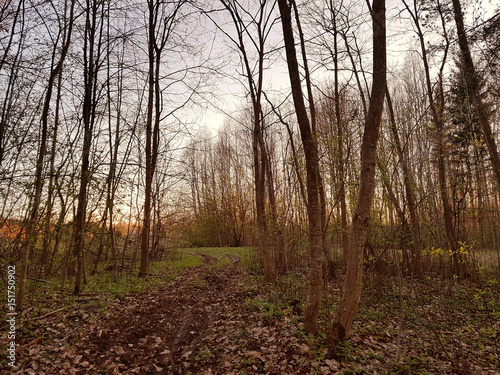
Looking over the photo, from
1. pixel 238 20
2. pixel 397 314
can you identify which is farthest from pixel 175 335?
pixel 238 20

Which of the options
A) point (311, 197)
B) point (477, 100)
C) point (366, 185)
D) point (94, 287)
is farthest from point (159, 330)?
point (477, 100)

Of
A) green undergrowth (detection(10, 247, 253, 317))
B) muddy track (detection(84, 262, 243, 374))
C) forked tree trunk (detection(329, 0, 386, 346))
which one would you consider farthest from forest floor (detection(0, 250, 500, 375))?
forked tree trunk (detection(329, 0, 386, 346))

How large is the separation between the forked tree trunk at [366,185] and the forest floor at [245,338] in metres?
0.53

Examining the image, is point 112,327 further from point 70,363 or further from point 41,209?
point 41,209

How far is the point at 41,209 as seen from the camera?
5.91 metres

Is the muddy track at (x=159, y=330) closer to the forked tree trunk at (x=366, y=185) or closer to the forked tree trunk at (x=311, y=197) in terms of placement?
the forked tree trunk at (x=311, y=197)

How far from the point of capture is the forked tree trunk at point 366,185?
4.04 m

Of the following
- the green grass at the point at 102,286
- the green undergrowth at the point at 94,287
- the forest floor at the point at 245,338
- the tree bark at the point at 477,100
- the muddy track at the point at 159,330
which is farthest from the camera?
the tree bark at the point at 477,100

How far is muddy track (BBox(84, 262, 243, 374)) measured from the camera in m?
4.23

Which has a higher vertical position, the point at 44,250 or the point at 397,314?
the point at 44,250

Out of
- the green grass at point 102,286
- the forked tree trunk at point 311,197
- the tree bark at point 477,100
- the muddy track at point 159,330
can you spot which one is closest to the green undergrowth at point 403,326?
the forked tree trunk at point 311,197

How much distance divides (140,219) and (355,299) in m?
8.32

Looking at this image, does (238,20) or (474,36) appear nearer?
(474,36)

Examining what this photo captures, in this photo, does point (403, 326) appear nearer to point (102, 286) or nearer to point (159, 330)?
point (159, 330)
